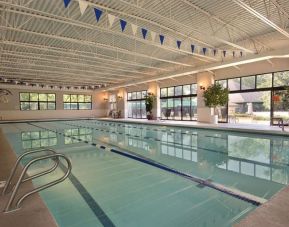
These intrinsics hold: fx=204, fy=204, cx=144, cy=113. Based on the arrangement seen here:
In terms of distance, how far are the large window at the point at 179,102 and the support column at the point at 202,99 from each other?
1.12 m

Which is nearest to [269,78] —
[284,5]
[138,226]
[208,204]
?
[284,5]

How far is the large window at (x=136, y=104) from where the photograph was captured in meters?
18.5

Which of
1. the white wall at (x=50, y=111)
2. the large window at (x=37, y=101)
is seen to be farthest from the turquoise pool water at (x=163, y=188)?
the large window at (x=37, y=101)

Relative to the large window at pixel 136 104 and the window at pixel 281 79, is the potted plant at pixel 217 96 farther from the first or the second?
the large window at pixel 136 104

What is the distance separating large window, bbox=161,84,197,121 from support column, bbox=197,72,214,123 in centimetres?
112

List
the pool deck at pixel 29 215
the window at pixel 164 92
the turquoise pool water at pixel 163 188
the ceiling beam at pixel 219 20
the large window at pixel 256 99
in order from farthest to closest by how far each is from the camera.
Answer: the window at pixel 164 92 → the large window at pixel 256 99 → the ceiling beam at pixel 219 20 → the turquoise pool water at pixel 163 188 → the pool deck at pixel 29 215

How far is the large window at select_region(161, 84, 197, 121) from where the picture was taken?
551 inches

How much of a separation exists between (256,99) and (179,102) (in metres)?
5.22

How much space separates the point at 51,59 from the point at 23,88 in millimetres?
10116

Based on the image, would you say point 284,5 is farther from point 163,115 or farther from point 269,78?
point 163,115

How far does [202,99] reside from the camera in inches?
486

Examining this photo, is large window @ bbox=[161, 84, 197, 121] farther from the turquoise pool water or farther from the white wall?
the white wall

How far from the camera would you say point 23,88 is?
717 inches

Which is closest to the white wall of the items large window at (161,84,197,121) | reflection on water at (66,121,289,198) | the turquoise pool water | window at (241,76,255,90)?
large window at (161,84,197,121)
